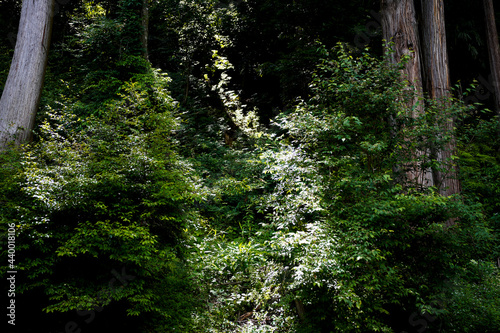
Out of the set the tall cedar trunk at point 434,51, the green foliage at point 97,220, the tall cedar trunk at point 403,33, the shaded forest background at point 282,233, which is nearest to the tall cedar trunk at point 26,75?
the shaded forest background at point 282,233

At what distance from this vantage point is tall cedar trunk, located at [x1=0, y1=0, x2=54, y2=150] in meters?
5.15

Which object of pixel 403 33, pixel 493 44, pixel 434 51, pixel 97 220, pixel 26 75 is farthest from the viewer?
pixel 493 44

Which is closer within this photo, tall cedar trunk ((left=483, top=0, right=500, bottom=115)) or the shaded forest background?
the shaded forest background

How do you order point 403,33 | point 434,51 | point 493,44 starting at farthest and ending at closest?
point 493,44 < point 434,51 < point 403,33

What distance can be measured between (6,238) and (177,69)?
12023 millimetres

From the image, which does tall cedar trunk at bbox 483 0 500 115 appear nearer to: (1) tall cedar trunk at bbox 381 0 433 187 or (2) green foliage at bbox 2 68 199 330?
(1) tall cedar trunk at bbox 381 0 433 187

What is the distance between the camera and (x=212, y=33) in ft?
42.5

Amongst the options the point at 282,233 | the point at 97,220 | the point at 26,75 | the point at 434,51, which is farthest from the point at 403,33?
the point at 26,75

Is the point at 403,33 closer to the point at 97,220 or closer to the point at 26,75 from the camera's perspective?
the point at 97,220

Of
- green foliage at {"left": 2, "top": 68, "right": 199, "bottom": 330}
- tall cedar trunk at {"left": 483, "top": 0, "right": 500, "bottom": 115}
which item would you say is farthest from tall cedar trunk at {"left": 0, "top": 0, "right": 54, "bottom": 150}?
tall cedar trunk at {"left": 483, "top": 0, "right": 500, "bottom": 115}

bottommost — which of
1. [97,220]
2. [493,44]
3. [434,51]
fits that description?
[97,220]

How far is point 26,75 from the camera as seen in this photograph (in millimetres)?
5434

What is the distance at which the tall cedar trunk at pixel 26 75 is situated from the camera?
5.15 m

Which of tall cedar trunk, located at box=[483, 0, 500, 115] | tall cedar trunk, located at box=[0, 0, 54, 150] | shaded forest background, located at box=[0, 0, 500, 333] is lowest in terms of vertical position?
shaded forest background, located at box=[0, 0, 500, 333]
